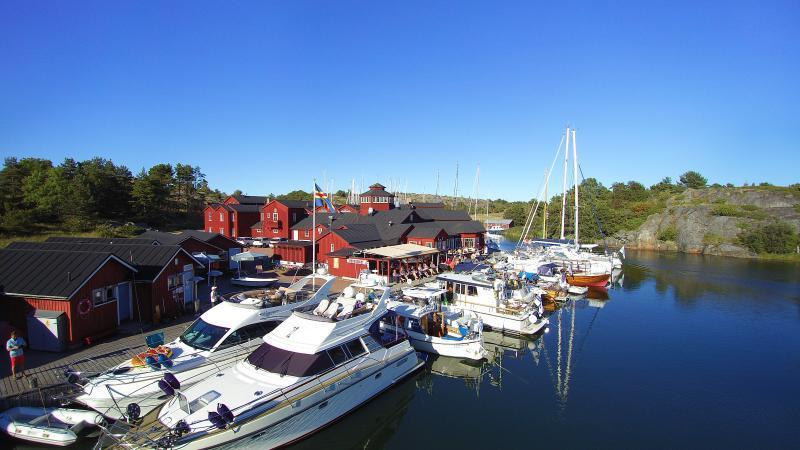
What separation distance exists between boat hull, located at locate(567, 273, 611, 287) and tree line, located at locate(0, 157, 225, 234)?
2008 inches

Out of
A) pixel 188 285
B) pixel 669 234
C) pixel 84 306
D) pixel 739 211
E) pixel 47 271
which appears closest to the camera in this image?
pixel 84 306

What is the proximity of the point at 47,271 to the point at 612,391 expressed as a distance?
2336 centimetres

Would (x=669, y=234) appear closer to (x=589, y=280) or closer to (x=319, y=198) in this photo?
(x=589, y=280)

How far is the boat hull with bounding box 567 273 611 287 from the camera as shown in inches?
1382

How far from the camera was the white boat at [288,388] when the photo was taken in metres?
9.73

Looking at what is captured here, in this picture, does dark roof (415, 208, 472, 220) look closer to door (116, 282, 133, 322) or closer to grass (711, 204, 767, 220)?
door (116, 282, 133, 322)

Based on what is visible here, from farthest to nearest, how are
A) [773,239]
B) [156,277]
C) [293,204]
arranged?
1. [773,239]
2. [293,204]
3. [156,277]

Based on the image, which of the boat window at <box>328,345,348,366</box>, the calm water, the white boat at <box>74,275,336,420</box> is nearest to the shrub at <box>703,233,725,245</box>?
the calm water

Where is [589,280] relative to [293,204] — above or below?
below

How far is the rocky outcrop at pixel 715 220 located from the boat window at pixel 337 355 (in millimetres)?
71371

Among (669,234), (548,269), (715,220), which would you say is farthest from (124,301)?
(715,220)

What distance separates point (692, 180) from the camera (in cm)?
11350

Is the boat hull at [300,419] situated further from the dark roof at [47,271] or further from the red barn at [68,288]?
the dark roof at [47,271]

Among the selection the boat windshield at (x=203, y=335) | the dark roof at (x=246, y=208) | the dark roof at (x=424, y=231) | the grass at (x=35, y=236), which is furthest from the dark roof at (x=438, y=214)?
the grass at (x=35, y=236)
